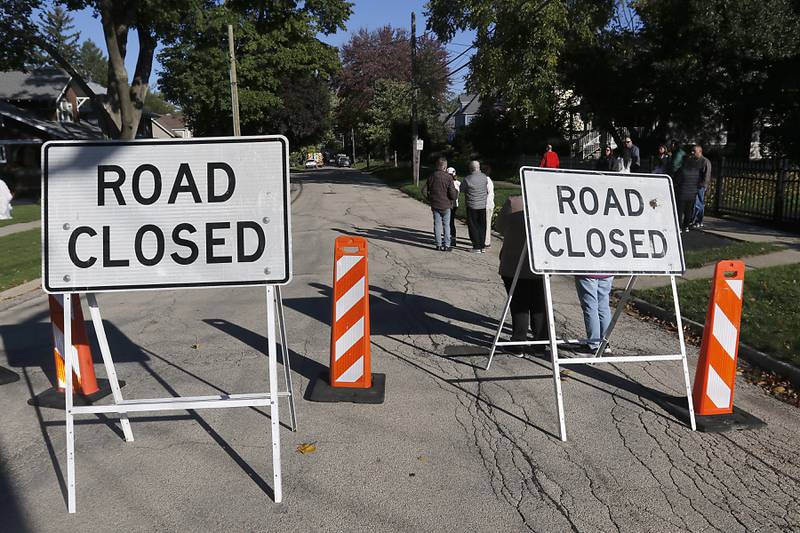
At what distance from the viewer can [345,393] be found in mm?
5715

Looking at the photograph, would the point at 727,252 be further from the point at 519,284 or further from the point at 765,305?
the point at 519,284

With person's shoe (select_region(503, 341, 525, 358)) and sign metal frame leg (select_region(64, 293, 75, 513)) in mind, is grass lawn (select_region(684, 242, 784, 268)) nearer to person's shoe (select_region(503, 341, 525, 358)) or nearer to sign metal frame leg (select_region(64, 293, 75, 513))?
person's shoe (select_region(503, 341, 525, 358))

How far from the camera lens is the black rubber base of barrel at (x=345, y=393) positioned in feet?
A: 18.4

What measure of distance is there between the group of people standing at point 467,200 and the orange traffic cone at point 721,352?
822 cm

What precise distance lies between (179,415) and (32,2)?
30.1 m

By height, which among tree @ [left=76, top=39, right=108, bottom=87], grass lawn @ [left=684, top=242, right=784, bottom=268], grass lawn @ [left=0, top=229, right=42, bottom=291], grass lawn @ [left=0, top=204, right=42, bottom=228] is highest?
tree @ [left=76, top=39, right=108, bottom=87]

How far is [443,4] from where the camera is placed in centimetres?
2828

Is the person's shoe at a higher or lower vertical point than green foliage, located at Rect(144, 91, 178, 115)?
lower

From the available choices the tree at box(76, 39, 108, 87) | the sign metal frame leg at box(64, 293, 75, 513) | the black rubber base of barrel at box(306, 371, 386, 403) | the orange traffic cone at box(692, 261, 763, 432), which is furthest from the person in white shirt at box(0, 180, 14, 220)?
the tree at box(76, 39, 108, 87)

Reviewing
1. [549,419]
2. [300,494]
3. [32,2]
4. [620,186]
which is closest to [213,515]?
[300,494]

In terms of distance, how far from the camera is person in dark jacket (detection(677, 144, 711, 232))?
13.7 m

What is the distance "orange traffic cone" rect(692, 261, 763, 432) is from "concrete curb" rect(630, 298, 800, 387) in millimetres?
1161

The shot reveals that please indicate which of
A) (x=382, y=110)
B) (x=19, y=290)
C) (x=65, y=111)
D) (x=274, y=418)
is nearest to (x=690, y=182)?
(x=274, y=418)

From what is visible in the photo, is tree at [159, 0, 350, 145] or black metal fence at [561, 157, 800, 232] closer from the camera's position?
black metal fence at [561, 157, 800, 232]
